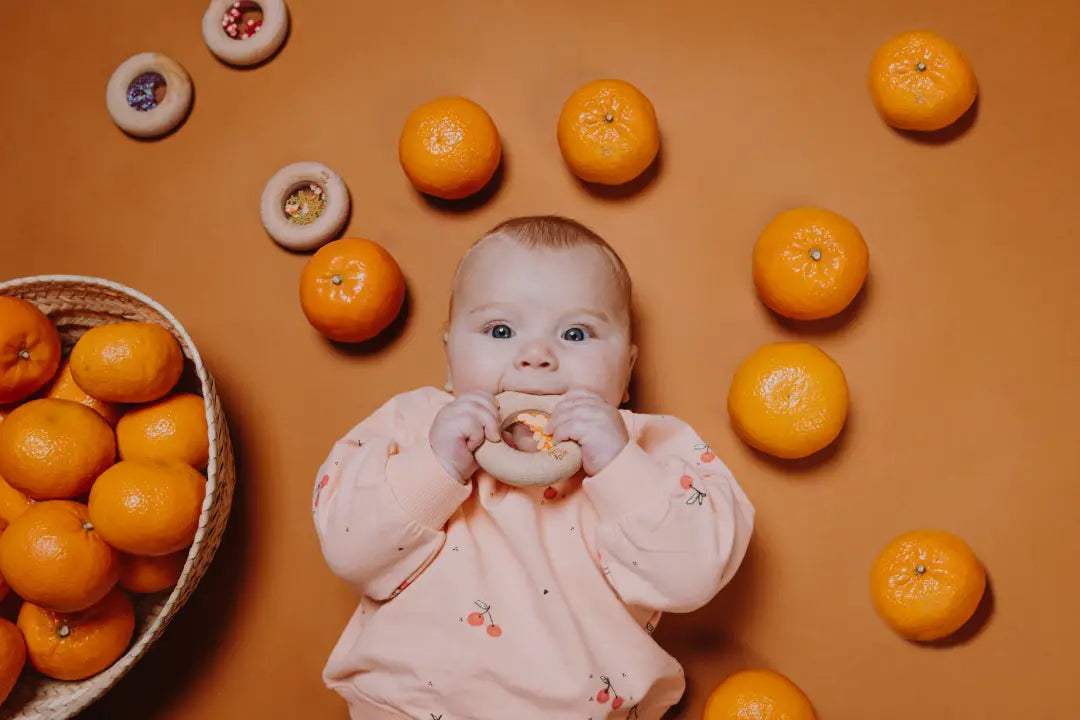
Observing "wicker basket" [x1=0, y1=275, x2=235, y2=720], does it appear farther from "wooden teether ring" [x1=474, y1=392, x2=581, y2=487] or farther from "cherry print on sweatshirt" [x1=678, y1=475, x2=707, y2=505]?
"cherry print on sweatshirt" [x1=678, y1=475, x2=707, y2=505]

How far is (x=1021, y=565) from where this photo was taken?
153 centimetres

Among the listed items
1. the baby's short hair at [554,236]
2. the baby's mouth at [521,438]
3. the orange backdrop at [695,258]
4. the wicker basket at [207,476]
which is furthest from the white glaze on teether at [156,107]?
the baby's mouth at [521,438]

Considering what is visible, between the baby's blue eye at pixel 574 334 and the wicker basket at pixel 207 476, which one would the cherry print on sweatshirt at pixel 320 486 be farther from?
the baby's blue eye at pixel 574 334

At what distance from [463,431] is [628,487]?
22 cm

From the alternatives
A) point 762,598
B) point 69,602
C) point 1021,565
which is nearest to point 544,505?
point 762,598

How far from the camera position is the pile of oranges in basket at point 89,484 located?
4.19 feet

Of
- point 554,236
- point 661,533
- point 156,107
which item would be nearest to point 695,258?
point 554,236

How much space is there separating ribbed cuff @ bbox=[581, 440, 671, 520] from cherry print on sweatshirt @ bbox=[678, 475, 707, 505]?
0.03 m

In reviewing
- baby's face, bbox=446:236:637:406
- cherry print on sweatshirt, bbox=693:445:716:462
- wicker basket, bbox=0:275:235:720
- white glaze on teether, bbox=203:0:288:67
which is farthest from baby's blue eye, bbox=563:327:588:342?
white glaze on teether, bbox=203:0:288:67

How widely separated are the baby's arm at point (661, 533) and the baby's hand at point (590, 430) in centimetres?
1

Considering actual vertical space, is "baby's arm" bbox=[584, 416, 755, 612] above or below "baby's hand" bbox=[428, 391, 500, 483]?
below

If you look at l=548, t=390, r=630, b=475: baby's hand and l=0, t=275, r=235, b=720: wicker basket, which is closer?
l=548, t=390, r=630, b=475: baby's hand

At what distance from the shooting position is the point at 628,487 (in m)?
1.21

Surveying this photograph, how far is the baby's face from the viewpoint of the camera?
1.28m
